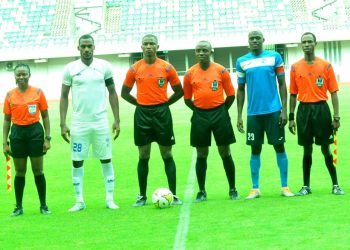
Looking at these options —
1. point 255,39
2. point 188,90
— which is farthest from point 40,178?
point 255,39

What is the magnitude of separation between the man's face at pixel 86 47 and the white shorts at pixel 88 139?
85 centimetres

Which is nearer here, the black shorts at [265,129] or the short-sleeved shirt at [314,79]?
the short-sleeved shirt at [314,79]

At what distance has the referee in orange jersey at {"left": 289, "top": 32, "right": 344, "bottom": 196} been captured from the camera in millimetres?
10641

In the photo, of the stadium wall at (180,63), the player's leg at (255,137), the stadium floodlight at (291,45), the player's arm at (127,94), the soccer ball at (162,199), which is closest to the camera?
the soccer ball at (162,199)

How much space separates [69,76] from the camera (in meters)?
10.4

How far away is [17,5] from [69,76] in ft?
171

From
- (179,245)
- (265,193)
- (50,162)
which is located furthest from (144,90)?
(50,162)

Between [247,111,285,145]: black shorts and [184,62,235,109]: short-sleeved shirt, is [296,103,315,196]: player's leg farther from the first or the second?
[184,62,235,109]: short-sleeved shirt

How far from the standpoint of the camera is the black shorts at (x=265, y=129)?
10.8 m

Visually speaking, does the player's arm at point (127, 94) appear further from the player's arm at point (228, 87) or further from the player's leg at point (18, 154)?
the player's leg at point (18, 154)

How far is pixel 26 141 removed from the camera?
10.3m

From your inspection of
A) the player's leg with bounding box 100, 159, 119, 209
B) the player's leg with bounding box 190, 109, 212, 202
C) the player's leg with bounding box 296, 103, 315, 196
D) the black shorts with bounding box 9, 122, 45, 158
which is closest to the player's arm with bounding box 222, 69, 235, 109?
the player's leg with bounding box 190, 109, 212, 202

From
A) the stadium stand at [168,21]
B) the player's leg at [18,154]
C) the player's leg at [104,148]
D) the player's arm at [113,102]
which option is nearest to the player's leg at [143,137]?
the player's arm at [113,102]

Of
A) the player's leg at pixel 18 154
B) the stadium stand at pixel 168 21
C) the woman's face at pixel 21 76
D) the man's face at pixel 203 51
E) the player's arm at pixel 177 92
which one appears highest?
the stadium stand at pixel 168 21
